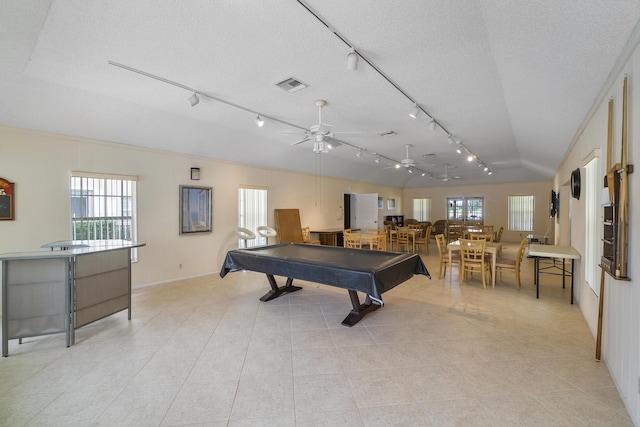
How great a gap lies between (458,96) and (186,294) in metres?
5.03

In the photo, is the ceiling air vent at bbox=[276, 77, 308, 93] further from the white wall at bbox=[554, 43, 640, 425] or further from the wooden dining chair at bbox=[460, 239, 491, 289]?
the wooden dining chair at bbox=[460, 239, 491, 289]

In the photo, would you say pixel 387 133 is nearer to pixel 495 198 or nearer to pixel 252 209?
pixel 252 209

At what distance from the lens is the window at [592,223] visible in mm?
2928

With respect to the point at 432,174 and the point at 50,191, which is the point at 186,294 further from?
Answer: the point at 432,174

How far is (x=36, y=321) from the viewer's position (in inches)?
113

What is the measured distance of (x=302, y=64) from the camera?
2926mm

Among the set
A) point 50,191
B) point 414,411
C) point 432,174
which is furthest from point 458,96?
point 432,174

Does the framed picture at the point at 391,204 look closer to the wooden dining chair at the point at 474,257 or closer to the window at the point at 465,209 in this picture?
the window at the point at 465,209

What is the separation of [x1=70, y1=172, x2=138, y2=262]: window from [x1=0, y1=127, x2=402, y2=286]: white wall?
0.36 feet

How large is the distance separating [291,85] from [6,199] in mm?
3997

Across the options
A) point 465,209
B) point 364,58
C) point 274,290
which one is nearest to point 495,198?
point 465,209

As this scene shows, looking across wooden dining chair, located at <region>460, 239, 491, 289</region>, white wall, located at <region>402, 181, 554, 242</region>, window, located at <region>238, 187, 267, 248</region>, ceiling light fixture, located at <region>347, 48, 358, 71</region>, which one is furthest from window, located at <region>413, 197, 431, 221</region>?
ceiling light fixture, located at <region>347, 48, 358, 71</region>

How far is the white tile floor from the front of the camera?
1910mm

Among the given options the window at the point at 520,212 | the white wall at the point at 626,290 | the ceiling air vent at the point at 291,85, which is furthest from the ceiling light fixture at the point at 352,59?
the window at the point at 520,212
